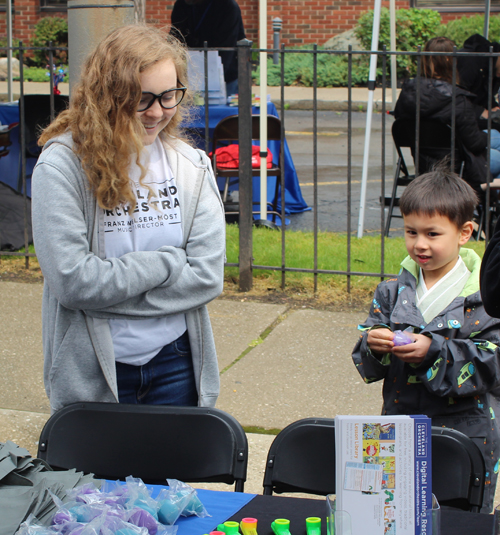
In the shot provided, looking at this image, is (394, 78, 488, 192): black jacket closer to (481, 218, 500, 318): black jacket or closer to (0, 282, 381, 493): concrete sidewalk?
(0, 282, 381, 493): concrete sidewalk

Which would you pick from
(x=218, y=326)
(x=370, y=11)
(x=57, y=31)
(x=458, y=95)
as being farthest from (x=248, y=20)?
(x=218, y=326)

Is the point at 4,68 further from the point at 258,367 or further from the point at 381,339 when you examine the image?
the point at 381,339

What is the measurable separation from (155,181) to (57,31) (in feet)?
55.6

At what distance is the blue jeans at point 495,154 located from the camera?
651 cm

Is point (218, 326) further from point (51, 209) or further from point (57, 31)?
point (57, 31)

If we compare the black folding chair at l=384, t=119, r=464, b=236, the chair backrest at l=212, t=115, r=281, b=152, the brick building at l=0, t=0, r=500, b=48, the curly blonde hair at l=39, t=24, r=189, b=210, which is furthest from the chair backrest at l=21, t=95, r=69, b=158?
the brick building at l=0, t=0, r=500, b=48

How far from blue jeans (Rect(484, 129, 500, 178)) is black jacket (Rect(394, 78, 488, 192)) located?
492 mm

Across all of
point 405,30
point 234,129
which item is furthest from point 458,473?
point 405,30

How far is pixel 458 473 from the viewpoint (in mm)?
2016

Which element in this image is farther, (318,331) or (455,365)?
(318,331)

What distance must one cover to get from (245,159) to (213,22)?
10.7 feet

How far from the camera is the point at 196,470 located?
2186 millimetres

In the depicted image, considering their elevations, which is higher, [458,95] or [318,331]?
[458,95]

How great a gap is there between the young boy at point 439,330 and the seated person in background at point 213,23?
5.65 m
